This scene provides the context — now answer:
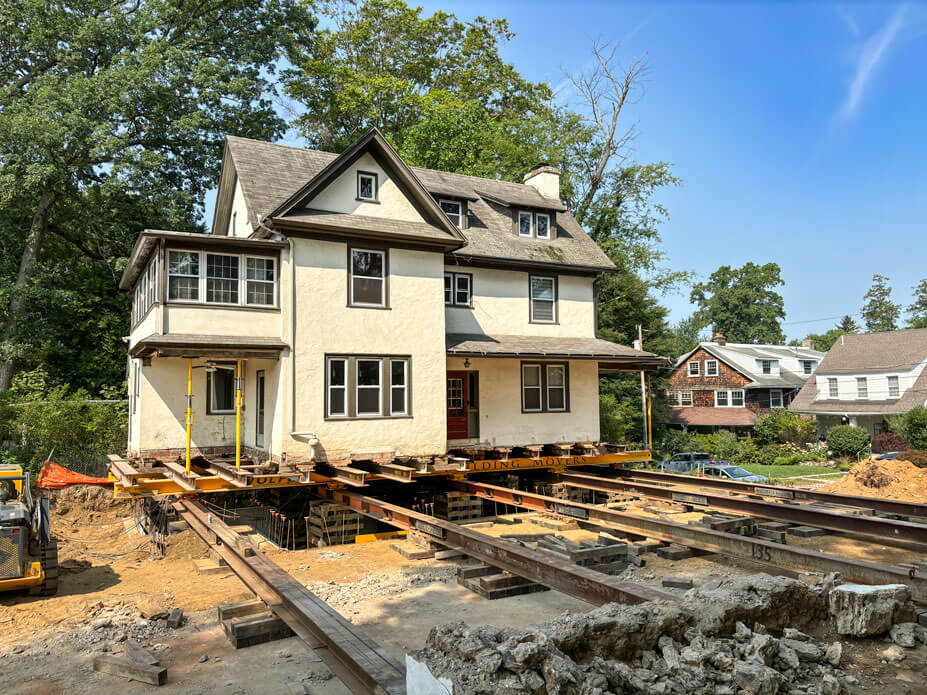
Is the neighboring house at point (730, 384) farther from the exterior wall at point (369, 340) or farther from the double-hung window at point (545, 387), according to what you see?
the exterior wall at point (369, 340)

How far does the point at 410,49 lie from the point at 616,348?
31.4 metres

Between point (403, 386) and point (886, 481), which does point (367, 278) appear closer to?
point (403, 386)

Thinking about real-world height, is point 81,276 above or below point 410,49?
below

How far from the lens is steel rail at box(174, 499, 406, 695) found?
201 inches

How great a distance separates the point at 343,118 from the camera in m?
42.5

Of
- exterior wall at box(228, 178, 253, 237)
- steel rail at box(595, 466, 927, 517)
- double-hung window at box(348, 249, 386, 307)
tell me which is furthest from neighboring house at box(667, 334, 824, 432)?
exterior wall at box(228, 178, 253, 237)

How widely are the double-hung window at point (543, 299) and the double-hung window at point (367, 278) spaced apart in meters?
6.17

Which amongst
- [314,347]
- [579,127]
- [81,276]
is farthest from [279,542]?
[579,127]

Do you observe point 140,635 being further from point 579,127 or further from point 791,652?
point 579,127

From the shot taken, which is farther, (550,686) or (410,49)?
(410,49)

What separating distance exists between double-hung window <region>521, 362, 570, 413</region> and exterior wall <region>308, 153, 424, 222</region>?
20.0 feet

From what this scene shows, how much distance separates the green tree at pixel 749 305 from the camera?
304ft

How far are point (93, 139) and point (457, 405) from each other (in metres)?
19.8

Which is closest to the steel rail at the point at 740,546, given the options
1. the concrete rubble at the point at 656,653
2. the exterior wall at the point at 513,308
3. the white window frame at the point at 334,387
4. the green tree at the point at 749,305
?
the concrete rubble at the point at 656,653
